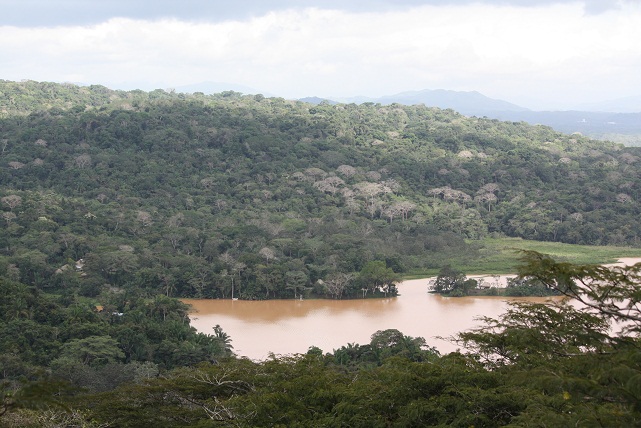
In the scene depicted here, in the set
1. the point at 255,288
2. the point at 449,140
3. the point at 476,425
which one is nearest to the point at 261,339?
the point at 255,288

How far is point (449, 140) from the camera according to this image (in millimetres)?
A: 39781

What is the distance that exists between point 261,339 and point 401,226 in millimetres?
12376

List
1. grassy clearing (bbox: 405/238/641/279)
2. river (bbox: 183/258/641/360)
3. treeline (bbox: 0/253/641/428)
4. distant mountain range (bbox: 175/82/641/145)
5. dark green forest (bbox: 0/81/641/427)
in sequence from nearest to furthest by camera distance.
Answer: treeline (bbox: 0/253/641/428) < dark green forest (bbox: 0/81/641/427) < river (bbox: 183/258/641/360) < grassy clearing (bbox: 405/238/641/279) < distant mountain range (bbox: 175/82/641/145)

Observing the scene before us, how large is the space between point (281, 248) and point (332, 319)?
5.36 metres

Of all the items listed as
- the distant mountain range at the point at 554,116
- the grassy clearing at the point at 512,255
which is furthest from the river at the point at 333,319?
the distant mountain range at the point at 554,116

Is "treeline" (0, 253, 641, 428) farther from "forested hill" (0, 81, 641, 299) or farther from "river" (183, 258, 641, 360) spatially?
"forested hill" (0, 81, 641, 299)

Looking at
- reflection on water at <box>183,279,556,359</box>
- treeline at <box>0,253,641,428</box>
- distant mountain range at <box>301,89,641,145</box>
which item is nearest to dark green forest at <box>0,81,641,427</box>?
treeline at <box>0,253,641,428</box>

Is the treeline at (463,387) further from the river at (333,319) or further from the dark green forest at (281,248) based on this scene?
the river at (333,319)

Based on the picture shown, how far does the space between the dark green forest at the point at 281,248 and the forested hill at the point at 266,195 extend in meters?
0.09

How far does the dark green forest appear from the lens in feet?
20.6

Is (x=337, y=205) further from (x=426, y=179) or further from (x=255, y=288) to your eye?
(x=255, y=288)

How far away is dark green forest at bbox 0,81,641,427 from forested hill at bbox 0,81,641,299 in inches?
3.5

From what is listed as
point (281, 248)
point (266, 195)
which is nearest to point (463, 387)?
point (281, 248)

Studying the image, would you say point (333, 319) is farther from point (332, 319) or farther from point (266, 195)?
point (266, 195)
